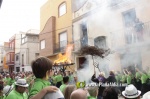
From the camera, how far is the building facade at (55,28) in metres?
17.2

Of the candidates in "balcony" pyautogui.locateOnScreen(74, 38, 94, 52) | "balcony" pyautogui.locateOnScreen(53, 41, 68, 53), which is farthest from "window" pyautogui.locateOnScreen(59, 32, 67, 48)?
"balcony" pyautogui.locateOnScreen(74, 38, 94, 52)

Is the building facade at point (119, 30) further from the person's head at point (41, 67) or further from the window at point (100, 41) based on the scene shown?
the person's head at point (41, 67)

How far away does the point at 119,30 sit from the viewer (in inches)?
460

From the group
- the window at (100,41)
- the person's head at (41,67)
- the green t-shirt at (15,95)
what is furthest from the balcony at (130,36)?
the person's head at (41,67)

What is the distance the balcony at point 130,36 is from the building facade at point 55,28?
5.65m

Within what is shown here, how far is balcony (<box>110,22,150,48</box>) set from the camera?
10.3 metres

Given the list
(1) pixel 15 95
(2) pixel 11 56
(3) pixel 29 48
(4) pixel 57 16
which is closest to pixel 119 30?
(4) pixel 57 16

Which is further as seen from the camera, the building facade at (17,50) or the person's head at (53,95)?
the building facade at (17,50)

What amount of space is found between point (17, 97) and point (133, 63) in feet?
30.0

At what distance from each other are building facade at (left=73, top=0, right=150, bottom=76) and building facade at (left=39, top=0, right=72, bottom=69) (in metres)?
2.82

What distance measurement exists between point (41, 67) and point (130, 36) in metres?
10.0

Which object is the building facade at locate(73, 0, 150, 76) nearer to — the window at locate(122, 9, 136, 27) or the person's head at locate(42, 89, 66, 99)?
the window at locate(122, 9, 136, 27)

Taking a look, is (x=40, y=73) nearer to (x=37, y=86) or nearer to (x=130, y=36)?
(x=37, y=86)

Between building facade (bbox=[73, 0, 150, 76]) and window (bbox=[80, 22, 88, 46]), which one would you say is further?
window (bbox=[80, 22, 88, 46])
